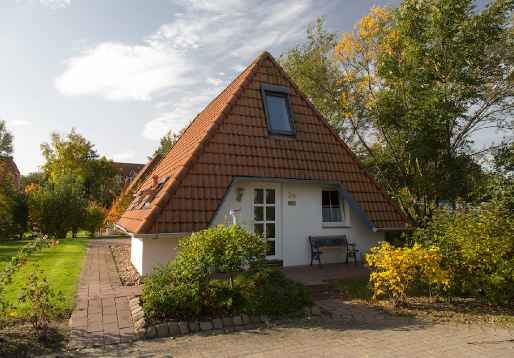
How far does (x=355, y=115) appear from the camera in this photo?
2148cm

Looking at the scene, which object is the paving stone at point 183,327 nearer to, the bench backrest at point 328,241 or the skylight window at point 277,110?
the bench backrest at point 328,241

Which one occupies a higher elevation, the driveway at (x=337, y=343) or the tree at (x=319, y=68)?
the tree at (x=319, y=68)

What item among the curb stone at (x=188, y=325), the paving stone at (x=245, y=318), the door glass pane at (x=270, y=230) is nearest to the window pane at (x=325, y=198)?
the door glass pane at (x=270, y=230)

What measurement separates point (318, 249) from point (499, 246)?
4.93 m

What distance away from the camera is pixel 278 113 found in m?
12.5

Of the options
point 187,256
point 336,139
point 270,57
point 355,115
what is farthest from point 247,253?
point 355,115

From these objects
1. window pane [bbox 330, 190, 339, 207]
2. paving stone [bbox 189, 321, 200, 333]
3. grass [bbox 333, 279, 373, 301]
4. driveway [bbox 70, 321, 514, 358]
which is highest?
window pane [bbox 330, 190, 339, 207]

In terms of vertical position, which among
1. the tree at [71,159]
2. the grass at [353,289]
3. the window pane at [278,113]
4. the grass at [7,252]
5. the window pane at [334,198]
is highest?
→ the tree at [71,159]

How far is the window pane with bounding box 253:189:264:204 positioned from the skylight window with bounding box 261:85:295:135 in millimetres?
2003

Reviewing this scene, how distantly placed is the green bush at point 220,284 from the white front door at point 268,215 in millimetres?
3562

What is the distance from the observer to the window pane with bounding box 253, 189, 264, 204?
1121 cm

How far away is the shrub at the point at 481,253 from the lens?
303 inches

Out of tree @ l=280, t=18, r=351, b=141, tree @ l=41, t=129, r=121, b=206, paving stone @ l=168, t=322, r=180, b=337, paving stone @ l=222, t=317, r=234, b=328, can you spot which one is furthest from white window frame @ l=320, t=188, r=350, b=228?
tree @ l=41, t=129, r=121, b=206

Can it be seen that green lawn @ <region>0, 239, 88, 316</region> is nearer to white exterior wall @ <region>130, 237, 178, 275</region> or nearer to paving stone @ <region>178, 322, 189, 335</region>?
white exterior wall @ <region>130, 237, 178, 275</region>
